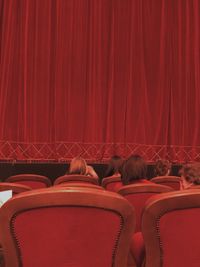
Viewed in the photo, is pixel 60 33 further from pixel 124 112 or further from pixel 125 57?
pixel 124 112

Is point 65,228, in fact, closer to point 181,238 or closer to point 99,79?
point 181,238

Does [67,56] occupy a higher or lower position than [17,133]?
higher

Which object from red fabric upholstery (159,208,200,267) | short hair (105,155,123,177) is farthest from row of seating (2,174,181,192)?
red fabric upholstery (159,208,200,267)

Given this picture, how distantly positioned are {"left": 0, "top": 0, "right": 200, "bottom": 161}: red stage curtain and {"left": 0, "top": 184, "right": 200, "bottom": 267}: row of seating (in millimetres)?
6483

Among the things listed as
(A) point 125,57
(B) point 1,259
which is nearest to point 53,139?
(A) point 125,57

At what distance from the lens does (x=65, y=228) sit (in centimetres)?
161

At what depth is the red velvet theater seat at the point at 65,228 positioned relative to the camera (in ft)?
5.08

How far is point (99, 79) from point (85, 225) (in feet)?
23.9

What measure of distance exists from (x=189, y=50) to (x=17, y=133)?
3.45 m

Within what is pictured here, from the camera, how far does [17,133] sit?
27.2 ft

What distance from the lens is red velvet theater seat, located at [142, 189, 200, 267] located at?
1.65 metres

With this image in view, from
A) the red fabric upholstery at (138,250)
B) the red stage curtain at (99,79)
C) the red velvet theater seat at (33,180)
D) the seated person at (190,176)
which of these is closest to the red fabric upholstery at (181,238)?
the red fabric upholstery at (138,250)

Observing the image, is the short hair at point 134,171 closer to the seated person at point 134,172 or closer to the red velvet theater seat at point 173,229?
the seated person at point 134,172

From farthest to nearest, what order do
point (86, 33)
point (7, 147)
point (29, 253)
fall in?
point (86, 33), point (7, 147), point (29, 253)
